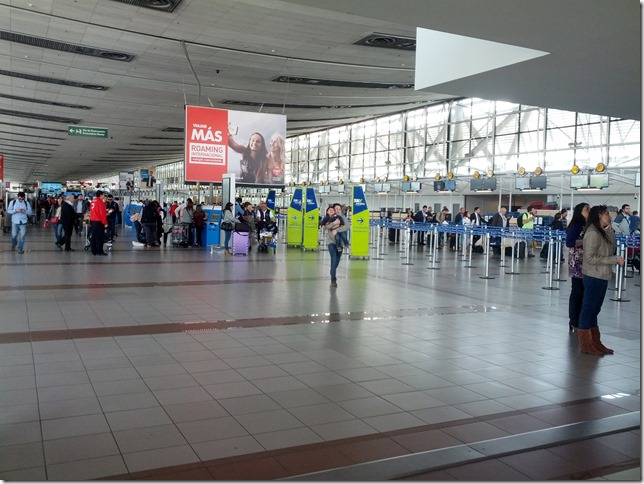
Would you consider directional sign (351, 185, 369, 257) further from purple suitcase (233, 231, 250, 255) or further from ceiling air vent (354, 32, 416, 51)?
ceiling air vent (354, 32, 416, 51)

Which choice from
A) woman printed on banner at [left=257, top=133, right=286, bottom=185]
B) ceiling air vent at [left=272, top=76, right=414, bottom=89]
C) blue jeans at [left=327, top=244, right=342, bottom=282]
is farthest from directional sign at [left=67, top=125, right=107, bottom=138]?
blue jeans at [left=327, top=244, right=342, bottom=282]

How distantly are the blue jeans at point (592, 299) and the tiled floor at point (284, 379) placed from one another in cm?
40

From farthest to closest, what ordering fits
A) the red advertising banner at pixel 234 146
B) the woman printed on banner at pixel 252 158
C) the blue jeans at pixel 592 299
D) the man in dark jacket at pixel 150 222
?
the woman printed on banner at pixel 252 158 < the man in dark jacket at pixel 150 222 < the red advertising banner at pixel 234 146 < the blue jeans at pixel 592 299

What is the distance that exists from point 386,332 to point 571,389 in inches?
102

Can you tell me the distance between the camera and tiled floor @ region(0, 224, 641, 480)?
3686mm

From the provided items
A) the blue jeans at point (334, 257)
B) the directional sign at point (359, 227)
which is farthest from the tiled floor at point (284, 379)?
the directional sign at point (359, 227)

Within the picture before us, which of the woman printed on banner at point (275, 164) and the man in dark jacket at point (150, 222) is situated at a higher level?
the woman printed on banner at point (275, 164)

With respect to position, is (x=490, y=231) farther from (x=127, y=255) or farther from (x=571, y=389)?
(x=571, y=389)

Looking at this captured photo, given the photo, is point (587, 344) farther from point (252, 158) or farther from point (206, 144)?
point (252, 158)

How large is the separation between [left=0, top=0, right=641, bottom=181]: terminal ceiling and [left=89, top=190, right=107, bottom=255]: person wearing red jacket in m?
4.78

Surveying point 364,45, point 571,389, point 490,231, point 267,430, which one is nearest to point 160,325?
point 267,430

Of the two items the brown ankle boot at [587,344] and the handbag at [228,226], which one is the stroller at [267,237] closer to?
the handbag at [228,226]

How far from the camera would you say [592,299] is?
643 centimetres

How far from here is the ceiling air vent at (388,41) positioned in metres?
16.7
